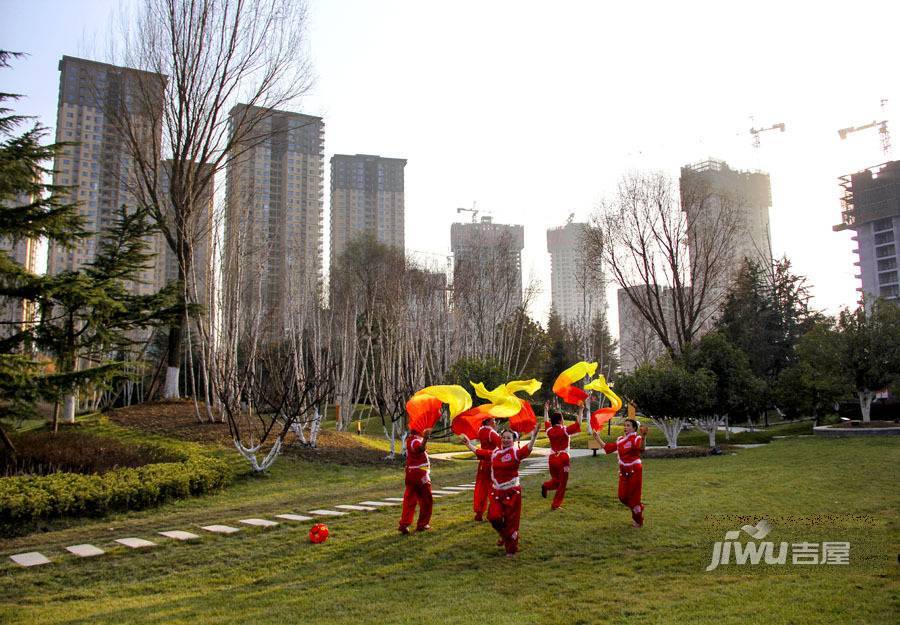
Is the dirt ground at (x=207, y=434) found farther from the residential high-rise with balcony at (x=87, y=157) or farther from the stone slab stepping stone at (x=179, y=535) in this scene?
the stone slab stepping stone at (x=179, y=535)

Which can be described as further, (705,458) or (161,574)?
(705,458)

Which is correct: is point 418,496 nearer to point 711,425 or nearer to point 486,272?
point 711,425

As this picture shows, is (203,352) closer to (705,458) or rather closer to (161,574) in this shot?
(161,574)

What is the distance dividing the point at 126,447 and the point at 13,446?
78.4 inches

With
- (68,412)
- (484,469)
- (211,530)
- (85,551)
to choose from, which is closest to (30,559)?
Answer: (85,551)

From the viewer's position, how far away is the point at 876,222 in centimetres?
7325

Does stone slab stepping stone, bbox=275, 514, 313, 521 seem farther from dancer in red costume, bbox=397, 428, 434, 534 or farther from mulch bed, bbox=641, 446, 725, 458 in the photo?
mulch bed, bbox=641, 446, 725, 458

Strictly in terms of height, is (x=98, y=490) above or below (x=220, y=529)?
above

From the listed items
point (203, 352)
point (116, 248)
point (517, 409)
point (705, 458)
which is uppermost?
point (116, 248)

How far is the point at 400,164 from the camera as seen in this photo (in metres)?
59.4

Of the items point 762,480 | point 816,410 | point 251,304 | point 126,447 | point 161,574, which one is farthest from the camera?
point 816,410

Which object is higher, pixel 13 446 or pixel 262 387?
pixel 262 387

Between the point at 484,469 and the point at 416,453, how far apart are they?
132 cm

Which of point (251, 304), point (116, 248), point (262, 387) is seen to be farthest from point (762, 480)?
point (116, 248)
